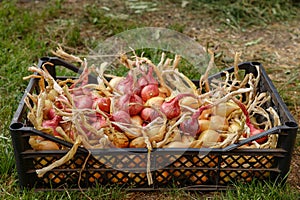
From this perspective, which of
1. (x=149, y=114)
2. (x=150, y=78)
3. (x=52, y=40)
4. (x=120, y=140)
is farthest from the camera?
(x=52, y=40)

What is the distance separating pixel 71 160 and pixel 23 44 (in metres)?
1.51

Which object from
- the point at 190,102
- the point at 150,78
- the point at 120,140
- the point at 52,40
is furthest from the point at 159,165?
the point at 52,40

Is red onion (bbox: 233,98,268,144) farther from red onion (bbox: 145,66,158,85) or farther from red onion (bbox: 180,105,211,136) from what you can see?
red onion (bbox: 145,66,158,85)

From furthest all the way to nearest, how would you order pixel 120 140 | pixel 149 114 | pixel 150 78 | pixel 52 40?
1. pixel 52 40
2. pixel 150 78
3. pixel 149 114
4. pixel 120 140

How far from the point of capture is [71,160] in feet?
5.56

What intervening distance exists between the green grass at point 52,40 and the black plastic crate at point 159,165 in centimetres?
4

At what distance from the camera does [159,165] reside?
1.69 m

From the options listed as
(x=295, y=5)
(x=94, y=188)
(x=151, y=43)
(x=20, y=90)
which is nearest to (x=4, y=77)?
(x=20, y=90)

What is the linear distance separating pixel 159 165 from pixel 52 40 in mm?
1654

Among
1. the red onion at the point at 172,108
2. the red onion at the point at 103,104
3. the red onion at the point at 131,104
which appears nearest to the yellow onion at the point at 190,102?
the red onion at the point at 172,108

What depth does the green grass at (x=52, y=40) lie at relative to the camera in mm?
1745

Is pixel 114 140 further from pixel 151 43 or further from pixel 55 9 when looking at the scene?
pixel 55 9

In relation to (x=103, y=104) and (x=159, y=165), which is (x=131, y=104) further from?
(x=159, y=165)

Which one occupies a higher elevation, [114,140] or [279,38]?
[114,140]
